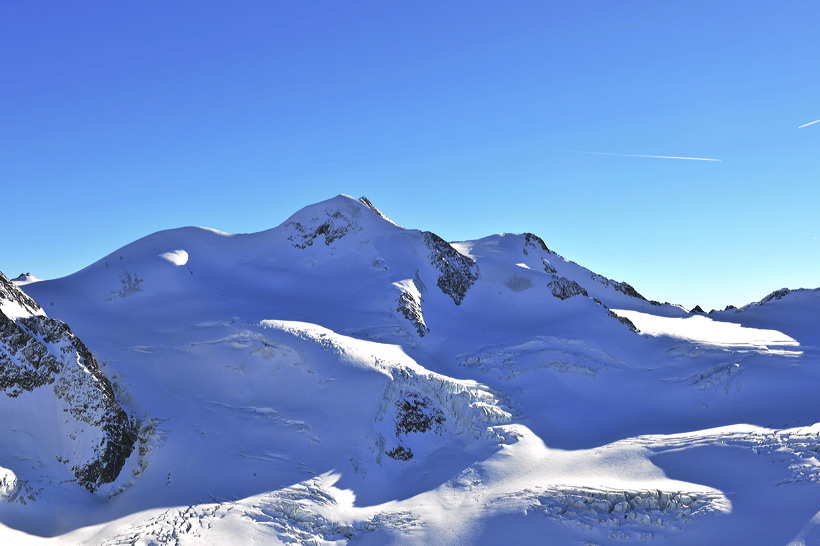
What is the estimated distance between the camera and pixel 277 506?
19.5 meters

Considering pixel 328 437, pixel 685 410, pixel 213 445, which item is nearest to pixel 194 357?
pixel 213 445

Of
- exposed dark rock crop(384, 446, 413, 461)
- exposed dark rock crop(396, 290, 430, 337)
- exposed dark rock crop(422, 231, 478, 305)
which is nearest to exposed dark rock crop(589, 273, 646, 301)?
exposed dark rock crop(422, 231, 478, 305)

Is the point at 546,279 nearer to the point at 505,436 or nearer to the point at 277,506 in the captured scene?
the point at 505,436

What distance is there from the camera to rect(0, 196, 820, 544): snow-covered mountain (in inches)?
736

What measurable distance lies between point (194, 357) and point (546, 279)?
2447 centimetres

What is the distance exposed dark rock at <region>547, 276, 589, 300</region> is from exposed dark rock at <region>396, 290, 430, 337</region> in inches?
423

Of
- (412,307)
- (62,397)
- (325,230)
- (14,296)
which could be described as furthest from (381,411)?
(325,230)

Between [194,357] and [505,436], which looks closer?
[505,436]

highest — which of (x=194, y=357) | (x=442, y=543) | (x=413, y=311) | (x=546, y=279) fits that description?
(x=546, y=279)

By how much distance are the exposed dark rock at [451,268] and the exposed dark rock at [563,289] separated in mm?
5190

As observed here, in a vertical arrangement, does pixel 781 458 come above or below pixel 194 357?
below

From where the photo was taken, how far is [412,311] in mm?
34438

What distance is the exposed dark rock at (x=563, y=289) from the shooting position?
4153 centimetres

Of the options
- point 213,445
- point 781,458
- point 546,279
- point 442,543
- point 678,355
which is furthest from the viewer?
point 546,279
